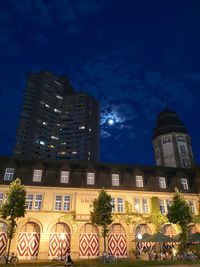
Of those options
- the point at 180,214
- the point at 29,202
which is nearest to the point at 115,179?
the point at 180,214

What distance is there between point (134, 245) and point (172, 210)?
24.9 feet

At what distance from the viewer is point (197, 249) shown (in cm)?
2948

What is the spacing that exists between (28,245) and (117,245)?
11999mm

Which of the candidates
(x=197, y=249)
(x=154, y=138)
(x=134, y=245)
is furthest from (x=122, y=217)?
(x=154, y=138)

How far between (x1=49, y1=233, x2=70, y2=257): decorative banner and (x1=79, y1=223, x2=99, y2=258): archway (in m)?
1.90

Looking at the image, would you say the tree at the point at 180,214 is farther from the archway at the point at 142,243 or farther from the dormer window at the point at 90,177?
the dormer window at the point at 90,177

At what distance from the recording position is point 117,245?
32188 mm

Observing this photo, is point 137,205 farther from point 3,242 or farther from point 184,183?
point 3,242

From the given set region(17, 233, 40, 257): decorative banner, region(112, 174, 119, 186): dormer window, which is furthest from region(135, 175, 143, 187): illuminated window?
region(17, 233, 40, 257): decorative banner

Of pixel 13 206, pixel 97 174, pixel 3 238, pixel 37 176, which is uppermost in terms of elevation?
pixel 97 174

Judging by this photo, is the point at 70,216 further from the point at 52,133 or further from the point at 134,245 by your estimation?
the point at 52,133

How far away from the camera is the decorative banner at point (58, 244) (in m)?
30.3

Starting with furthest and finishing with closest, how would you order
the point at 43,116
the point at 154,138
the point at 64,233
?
1. the point at 43,116
2. the point at 154,138
3. the point at 64,233

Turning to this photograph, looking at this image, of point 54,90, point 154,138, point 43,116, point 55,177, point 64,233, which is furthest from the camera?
point 54,90
